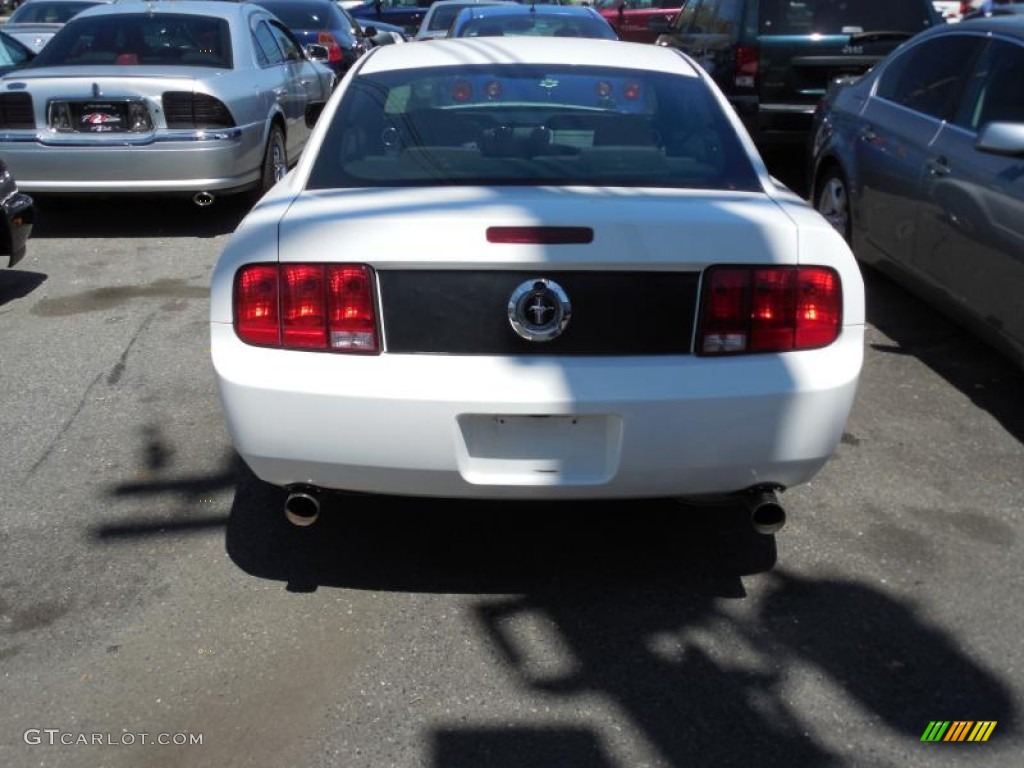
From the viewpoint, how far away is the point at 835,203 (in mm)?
7445

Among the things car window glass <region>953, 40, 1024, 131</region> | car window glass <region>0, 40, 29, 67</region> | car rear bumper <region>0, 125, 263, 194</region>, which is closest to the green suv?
car window glass <region>953, 40, 1024, 131</region>

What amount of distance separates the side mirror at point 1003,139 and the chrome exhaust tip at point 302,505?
3.26 m

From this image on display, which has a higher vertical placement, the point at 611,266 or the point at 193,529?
the point at 611,266

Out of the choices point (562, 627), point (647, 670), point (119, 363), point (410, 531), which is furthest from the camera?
point (119, 363)

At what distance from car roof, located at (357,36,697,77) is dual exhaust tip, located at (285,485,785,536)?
1.85 m

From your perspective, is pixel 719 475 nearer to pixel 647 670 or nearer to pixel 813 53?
pixel 647 670

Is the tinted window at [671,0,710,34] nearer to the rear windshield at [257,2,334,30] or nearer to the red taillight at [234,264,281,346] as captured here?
the rear windshield at [257,2,334,30]

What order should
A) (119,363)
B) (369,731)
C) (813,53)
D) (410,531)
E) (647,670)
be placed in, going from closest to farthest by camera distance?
(369,731), (647,670), (410,531), (119,363), (813,53)

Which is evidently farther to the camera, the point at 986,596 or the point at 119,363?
the point at 119,363

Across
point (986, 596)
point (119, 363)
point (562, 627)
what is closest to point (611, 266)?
point (562, 627)

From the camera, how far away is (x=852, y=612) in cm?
370

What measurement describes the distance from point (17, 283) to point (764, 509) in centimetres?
568

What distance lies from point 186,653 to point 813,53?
791 centimetres

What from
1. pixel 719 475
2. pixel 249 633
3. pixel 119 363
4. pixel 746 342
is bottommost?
pixel 119 363
